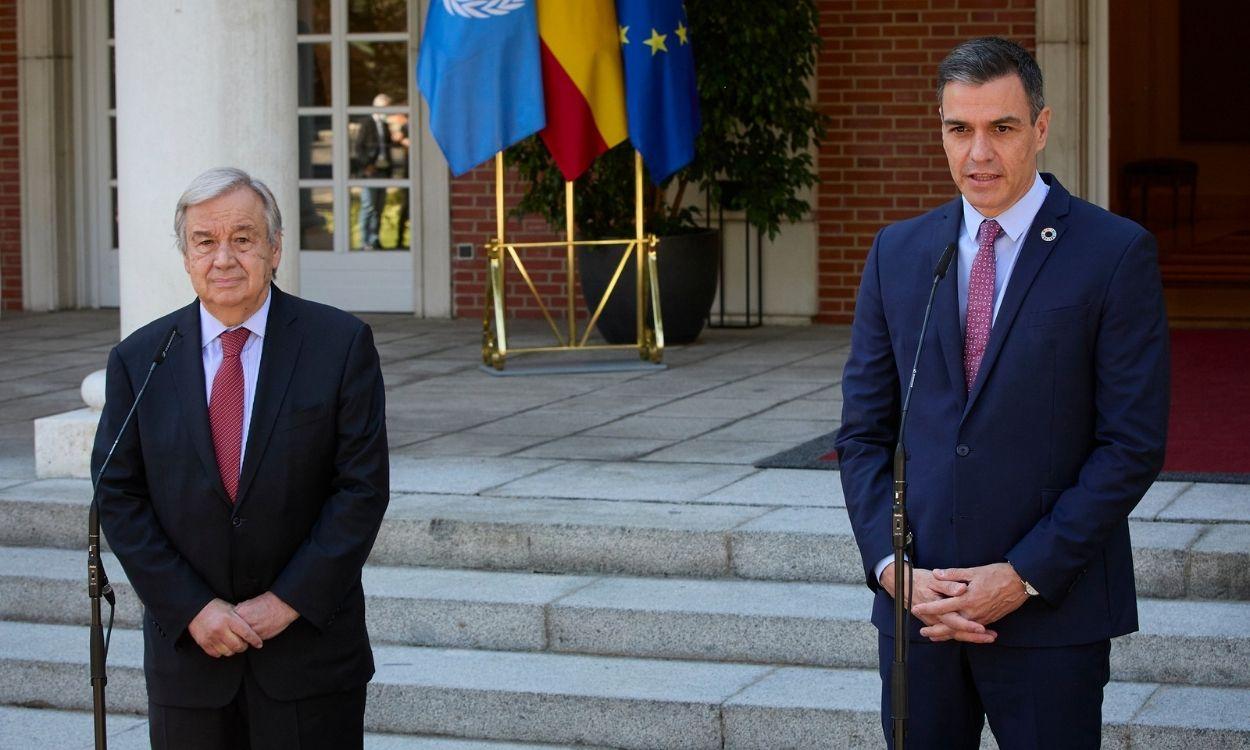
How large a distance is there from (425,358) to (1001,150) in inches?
286

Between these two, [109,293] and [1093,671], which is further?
[109,293]

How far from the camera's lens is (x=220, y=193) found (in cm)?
323

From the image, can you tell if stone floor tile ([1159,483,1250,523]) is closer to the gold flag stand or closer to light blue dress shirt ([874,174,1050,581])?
light blue dress shirt ([874,174,1050,581])

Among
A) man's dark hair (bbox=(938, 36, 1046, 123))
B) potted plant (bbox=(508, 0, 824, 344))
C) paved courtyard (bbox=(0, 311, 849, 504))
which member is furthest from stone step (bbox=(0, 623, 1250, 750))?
potted plant (bbox=(508, 0, 824, 344))

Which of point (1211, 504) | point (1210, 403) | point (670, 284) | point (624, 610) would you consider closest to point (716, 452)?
point (624, 610)

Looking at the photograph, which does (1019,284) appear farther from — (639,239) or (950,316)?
(639,239)

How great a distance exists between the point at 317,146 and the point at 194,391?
9.02 m

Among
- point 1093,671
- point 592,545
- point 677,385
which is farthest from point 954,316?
point 677,385

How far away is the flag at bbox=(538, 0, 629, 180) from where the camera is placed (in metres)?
9.12

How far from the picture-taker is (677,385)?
8.73 m

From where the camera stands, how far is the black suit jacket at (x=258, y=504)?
10.5 feet

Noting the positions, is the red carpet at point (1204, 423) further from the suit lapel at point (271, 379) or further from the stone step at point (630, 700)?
the suit lapel at point (271, 379)

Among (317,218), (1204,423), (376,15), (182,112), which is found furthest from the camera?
(317,218)

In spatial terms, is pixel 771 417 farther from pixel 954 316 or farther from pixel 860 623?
pixel 954 316
